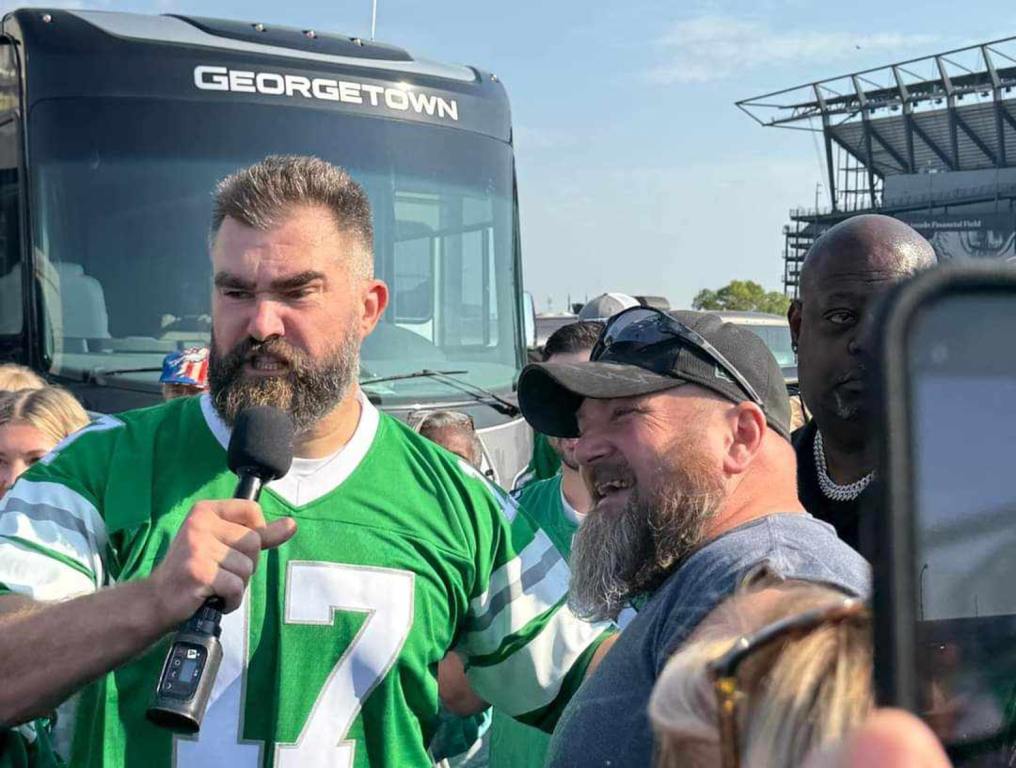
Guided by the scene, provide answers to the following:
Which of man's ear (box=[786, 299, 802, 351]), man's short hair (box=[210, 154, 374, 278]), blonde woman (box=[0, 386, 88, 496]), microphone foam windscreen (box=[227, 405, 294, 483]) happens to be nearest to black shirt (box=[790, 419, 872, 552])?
man's ear (box=[786, 299, 802, 351])

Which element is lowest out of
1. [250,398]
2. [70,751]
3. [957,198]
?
[70,751]

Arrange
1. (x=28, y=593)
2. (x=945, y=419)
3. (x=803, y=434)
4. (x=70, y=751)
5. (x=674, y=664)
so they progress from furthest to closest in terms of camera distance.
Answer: (x=803, y=434)
(x=70, y=751)
(x=28, y=593)
(x=674, y=664)
(x=945, y=419)

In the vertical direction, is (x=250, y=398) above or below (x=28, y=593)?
above

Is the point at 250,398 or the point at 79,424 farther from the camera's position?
the point at 79,424

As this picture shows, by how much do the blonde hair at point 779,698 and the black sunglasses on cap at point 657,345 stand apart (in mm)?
1238

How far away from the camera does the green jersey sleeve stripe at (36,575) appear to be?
2.47m

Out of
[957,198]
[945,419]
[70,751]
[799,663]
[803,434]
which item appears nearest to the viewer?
[945,419]

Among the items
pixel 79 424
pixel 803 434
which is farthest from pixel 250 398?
pixel 79 424

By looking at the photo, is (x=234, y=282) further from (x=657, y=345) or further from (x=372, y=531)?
(x=657, y=345)

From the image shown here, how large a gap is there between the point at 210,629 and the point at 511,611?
2.75 ft

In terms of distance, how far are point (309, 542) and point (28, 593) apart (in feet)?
1.80

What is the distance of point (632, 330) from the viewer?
8.20 feet

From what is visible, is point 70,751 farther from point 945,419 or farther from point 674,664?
point 945,419

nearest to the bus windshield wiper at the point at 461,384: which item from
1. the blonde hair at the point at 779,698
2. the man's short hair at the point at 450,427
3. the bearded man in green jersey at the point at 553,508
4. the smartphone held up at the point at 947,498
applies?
the man's short hair at the point at 450,427
